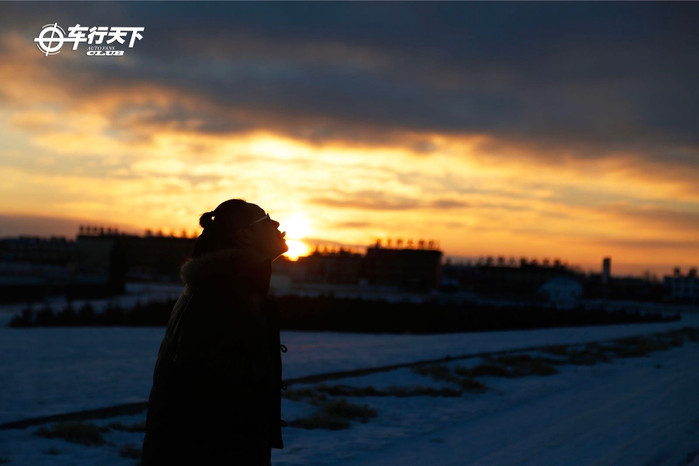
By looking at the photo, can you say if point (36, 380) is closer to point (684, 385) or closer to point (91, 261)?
point (684, 385)

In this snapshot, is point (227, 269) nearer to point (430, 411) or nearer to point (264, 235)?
point (264, 235)

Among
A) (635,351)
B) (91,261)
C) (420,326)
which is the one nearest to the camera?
(635,351)

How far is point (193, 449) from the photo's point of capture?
3389 millimetres

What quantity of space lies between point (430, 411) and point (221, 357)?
7651 mm

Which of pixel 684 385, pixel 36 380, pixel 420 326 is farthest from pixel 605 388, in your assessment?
pixel 420 326

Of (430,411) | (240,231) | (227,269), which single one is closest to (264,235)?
(240,231)

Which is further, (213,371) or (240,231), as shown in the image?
(240,231)

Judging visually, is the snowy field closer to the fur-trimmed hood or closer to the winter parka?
the winter parka

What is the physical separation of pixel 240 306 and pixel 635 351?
19022mm

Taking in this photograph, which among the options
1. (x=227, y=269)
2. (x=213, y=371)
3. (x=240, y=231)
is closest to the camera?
(x=213, y=371)

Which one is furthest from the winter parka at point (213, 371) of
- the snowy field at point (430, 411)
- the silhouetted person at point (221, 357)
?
the snowy field at point (430, 411)

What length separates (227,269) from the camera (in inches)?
138

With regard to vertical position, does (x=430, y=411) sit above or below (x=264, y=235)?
below

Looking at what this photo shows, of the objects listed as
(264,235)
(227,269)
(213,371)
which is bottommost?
(213,371)
